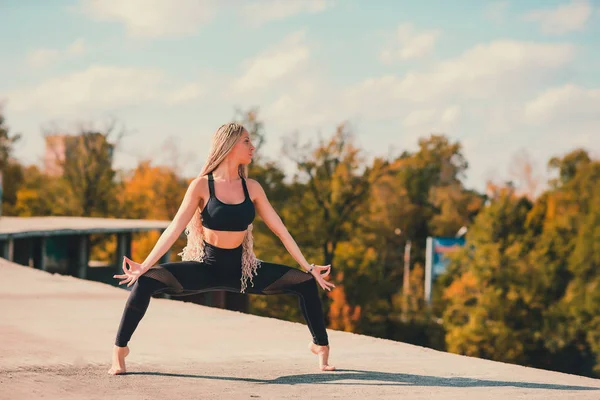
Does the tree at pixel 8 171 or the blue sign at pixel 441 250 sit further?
the blue sign at pixel 441 250

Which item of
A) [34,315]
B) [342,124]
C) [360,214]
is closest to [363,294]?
[360,214]

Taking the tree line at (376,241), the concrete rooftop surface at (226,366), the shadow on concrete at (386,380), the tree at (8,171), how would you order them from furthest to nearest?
1. the tree at (8,171)
2. the tree line at (376,241)
3. the shadow on concrete at (386,380)
4. the concrete rooftop surface at (226,366)

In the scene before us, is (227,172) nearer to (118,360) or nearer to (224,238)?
(224,238)

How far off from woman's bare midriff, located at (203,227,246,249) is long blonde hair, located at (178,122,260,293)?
0.26 ft

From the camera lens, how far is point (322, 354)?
6422 mm

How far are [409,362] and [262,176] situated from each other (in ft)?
165

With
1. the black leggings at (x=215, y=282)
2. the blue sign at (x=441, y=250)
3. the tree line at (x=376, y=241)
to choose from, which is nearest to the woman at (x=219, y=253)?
the black leggings at (x=215, y=282)

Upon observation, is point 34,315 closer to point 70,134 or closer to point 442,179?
point 70,134

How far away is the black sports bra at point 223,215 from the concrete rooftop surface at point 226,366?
97cm

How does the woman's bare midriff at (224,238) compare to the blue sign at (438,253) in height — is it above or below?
below

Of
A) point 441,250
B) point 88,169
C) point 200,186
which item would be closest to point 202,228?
point 200,186

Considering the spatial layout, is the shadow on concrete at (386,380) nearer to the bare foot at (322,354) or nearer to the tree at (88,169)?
the bare foot at (322,354)

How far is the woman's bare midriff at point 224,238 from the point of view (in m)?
6.12

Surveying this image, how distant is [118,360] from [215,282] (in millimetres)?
782
